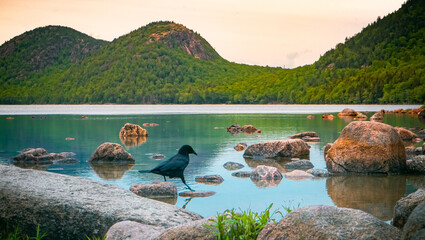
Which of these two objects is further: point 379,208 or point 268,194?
point 268,194

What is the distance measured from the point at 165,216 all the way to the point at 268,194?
16.0 feet

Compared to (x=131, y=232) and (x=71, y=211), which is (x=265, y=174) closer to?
(x=71, y=211)

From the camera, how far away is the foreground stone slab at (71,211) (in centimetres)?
781

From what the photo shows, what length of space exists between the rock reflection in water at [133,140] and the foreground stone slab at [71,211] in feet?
57.4

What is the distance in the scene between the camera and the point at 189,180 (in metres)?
14.3

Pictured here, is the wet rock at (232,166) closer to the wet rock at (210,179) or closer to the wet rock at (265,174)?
the wet rock at (265,174)

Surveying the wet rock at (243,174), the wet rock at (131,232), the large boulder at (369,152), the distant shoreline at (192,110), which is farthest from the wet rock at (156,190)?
the distant shoreline at (192,110)

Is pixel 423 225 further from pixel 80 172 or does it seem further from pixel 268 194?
pixel 80 172

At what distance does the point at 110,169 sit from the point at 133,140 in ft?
40.3

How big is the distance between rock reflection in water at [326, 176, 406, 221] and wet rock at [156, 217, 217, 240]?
17.2ft

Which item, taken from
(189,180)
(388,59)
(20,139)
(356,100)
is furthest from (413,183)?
(388,59)

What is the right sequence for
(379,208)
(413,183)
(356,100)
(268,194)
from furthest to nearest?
(356,100), (413,183), (268,194), (379,208)

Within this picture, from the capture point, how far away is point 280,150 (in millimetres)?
19703

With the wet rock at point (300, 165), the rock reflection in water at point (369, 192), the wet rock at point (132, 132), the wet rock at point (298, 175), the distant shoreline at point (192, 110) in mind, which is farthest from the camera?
the distant shoreline at point (192, 110)
